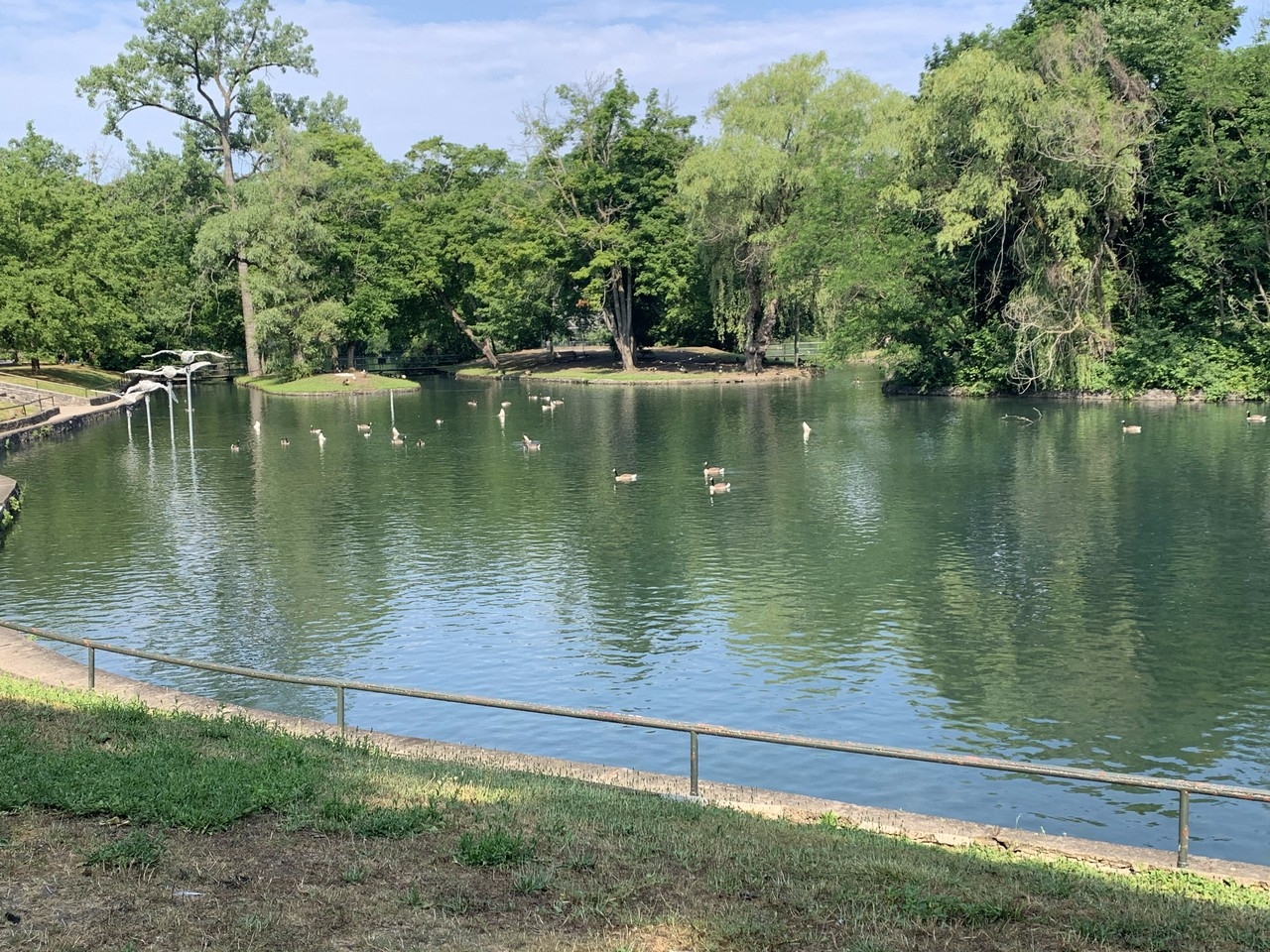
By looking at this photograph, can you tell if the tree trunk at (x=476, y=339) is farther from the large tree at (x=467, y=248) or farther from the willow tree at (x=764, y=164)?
the willow tree at (x=764, y=164)

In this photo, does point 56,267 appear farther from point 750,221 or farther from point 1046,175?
point 1046,175

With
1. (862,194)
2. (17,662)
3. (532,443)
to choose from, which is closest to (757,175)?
(862,194)

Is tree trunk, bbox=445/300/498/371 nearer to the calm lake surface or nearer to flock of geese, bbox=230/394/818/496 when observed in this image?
flock of geese, bbox=230/394/818/496

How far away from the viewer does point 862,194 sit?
67625 mm

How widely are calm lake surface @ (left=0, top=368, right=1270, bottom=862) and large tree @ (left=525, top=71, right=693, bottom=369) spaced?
138 feet

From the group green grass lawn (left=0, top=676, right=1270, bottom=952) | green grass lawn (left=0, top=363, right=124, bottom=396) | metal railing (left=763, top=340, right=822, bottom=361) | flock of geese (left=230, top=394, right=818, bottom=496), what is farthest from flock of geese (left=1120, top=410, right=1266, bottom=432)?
green grass lawn (left=0, top=363, right=124, bottom=396)

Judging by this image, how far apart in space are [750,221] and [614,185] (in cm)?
1567

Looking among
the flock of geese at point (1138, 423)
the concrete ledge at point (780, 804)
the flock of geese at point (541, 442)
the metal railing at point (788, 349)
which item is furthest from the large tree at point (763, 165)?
the concrete ledge at point (780, 804)

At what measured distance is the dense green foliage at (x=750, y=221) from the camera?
56469 mm

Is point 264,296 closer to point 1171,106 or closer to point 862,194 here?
point 862,194

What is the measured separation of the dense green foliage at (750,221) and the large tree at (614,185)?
0.83ft

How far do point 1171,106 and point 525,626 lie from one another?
4922 cm

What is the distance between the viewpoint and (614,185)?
287 ft

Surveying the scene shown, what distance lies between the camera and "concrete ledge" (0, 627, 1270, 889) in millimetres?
10055
